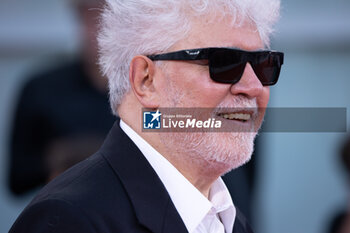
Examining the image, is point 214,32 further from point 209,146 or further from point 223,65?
point 209,146

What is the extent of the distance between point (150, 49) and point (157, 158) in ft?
1.32

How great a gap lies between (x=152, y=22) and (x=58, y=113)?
1198 mm

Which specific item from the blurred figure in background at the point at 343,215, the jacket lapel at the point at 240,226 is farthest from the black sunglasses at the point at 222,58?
the blurred figure in background at the point at 343,215

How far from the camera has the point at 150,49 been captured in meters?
2.37

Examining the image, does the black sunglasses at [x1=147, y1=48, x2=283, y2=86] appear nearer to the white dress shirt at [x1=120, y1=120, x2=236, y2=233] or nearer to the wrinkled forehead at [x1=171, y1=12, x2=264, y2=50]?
the wrinkled forehead at [x1=171, y1=12, x2=264, y2=50]

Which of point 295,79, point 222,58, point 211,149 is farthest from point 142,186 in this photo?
point 295,79

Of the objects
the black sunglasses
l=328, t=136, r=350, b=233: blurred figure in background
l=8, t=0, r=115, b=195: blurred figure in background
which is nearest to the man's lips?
the black sunglasses

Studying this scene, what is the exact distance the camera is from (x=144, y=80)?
7.90 ft

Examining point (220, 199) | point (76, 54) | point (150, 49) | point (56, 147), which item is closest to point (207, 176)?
point (220, 199)

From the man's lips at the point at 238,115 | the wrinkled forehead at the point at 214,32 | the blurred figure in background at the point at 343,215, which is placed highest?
the wrinkled forehead at the point at 214,32

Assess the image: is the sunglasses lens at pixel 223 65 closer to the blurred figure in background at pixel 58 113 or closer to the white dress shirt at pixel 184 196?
the white dress shirt at pixel 184 196

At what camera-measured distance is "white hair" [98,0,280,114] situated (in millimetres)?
2346

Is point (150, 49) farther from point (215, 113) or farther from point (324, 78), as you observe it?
point (324, 78)

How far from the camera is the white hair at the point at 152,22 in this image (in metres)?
2.35
